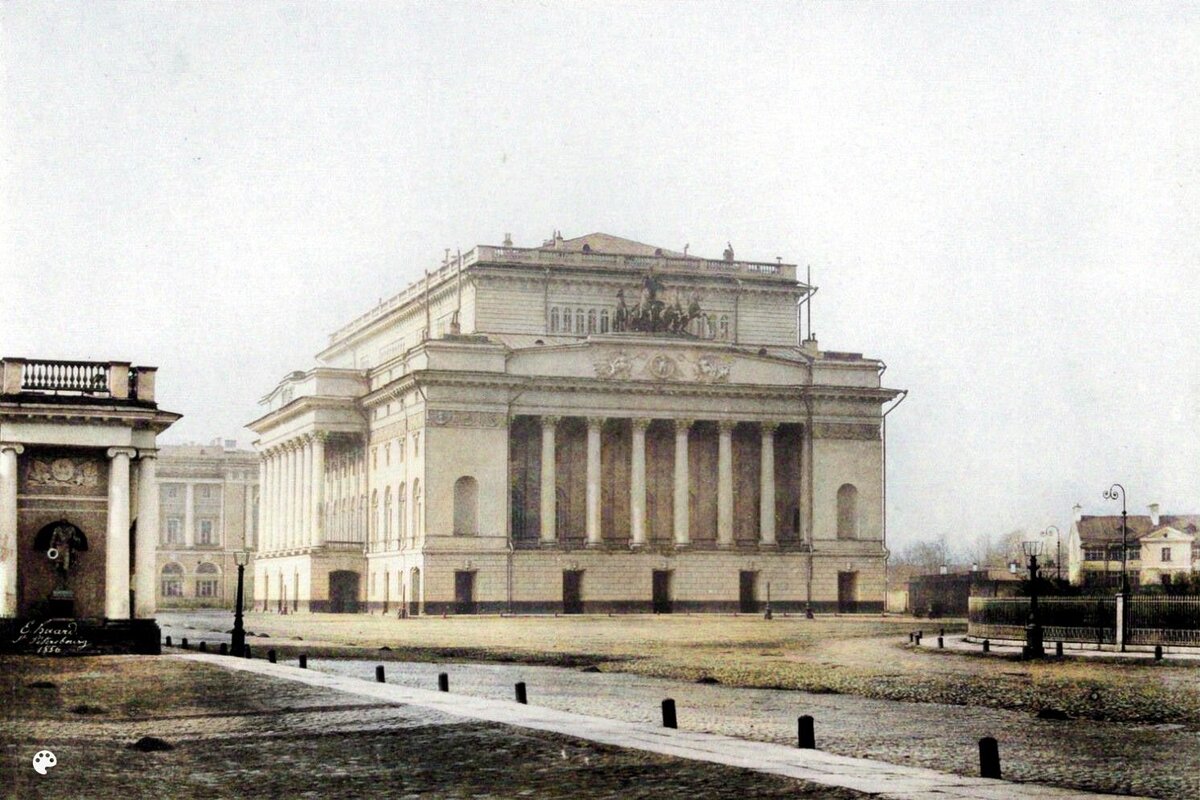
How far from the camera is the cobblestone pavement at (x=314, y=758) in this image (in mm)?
16703

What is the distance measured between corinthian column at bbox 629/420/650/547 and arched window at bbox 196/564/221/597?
262ft

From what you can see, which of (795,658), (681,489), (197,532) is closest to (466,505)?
(681,489)

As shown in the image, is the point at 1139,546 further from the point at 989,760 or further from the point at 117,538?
the point at 989,760

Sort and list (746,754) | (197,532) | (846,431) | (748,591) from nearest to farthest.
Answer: (746,754) → (748,591) → (846,431) → (197,532)

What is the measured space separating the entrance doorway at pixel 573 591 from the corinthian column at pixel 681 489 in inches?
241

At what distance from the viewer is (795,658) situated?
4612 cm

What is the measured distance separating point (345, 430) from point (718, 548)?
2497 centimetres

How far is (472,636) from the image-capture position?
6222 centimetres

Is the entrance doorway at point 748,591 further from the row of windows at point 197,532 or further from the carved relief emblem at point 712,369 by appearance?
the row of windows at point 197,532

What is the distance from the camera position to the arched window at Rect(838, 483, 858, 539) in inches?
4033

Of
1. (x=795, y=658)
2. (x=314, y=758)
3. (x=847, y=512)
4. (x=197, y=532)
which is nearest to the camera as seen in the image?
(x=314, y=758)

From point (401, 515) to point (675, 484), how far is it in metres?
15.6

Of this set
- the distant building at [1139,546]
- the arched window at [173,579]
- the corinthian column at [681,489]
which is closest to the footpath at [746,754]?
the distant building at [1139,546]

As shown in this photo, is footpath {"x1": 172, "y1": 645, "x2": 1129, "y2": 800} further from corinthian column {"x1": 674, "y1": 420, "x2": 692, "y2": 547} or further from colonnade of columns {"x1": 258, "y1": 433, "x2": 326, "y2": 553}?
colonnade of columns {"x1": 258, "y1": 433, "x2": 326, "y2": 553}
